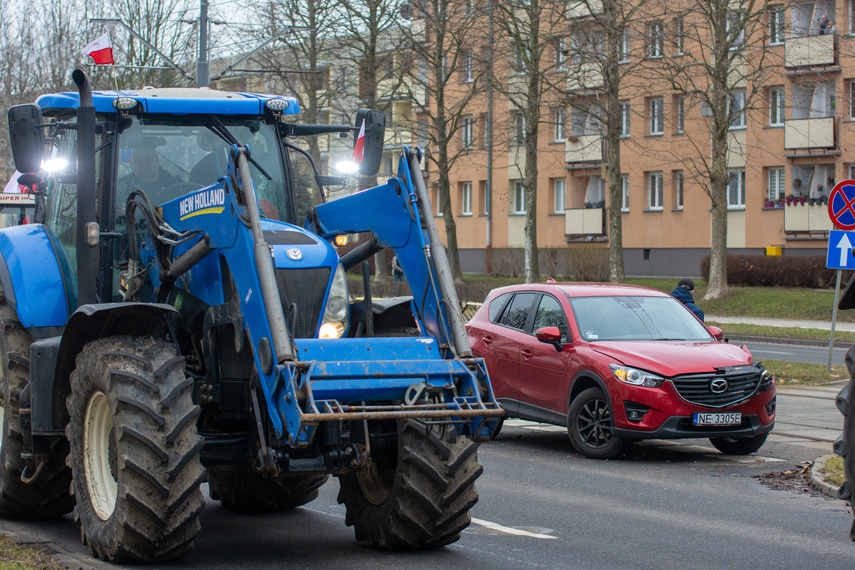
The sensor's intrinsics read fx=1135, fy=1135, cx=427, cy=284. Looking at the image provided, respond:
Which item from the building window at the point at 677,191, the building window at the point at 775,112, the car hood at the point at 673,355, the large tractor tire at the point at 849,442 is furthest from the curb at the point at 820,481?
the building window at the point at 677,191

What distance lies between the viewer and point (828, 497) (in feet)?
30.2

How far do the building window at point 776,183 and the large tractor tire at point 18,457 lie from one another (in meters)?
44.3

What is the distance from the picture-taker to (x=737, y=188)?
50688mm

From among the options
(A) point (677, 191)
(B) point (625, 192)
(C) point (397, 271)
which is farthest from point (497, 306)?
(B) point (625, 192)

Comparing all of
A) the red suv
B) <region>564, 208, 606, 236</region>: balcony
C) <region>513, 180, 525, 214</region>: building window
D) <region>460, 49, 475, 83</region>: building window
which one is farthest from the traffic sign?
<region>513, 180, 525, 214</region>: building window

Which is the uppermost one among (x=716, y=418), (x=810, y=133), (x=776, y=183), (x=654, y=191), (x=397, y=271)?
(x=810, y=133)

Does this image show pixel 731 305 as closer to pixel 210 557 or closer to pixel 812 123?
pixel 812 123

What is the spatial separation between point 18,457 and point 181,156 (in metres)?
2.32

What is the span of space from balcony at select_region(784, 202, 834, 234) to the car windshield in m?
35.1

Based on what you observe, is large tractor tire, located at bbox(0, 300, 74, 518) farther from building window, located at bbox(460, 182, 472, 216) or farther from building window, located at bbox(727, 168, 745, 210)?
building window, located at bbox(460, 182, 472, 216)

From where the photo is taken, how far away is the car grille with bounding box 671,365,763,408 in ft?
36.0

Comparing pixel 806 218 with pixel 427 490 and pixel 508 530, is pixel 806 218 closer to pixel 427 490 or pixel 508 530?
pixel 508 530

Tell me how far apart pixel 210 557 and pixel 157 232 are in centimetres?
208

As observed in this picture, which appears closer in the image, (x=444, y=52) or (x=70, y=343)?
(x=70, y=343)
